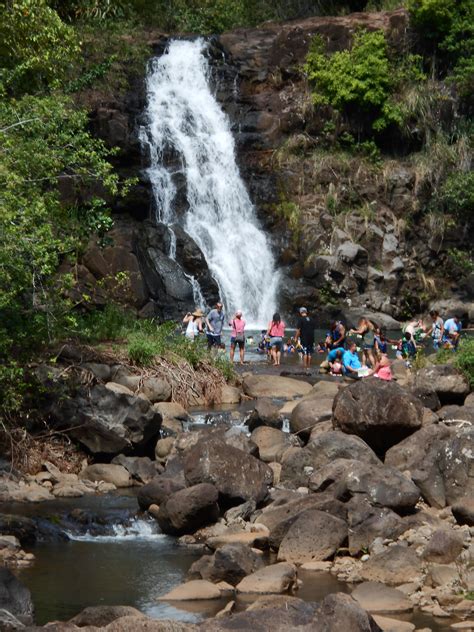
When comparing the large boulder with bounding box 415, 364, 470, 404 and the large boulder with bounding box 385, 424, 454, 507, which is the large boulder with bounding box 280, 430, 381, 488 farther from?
the large boulder with bounding box 415, 364, 470, 404

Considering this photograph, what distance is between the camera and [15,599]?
1088 cm

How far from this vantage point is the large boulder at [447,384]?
2195 cm

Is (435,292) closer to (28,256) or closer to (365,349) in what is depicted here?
(365,349)

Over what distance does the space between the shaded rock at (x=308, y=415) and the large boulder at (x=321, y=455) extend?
2.48 m

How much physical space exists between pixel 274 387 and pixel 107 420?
655 centimetres

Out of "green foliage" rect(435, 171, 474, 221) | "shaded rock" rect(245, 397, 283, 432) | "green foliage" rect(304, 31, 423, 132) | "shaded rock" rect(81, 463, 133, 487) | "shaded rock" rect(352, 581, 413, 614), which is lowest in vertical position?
"shaded rock" rect(352, 581, 413, 614)

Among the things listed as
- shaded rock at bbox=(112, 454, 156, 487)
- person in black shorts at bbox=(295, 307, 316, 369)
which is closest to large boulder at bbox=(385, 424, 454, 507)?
shaded rock at bbox=(112, 454, 156, 487)

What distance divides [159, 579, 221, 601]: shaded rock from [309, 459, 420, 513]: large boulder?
3111mm

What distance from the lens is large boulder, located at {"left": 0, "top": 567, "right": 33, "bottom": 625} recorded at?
10.8 metres

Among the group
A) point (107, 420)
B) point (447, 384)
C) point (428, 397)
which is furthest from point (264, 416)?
point (447, 384)

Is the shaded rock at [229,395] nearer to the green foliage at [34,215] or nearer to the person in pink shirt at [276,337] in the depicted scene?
the person in pink shirt at [276,337]

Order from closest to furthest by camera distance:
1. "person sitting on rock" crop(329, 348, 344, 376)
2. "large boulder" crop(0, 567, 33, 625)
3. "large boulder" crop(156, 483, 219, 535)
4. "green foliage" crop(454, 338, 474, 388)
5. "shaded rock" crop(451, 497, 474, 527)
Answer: "large boulder" crop(0, 567, 33, 625), "shaded rock" crop(451, 497, 474, 527), "large boulder" crop(156, 483, 219, 535), "green foliage" crop(454, 338, 474, 388), "person sitting on rock" crop(329, 348, 344, 376)

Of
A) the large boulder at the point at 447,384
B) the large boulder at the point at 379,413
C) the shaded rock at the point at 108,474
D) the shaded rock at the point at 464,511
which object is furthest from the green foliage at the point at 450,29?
the shaded rock at the point at 464,511

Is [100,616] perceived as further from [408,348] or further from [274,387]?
[408,348]
